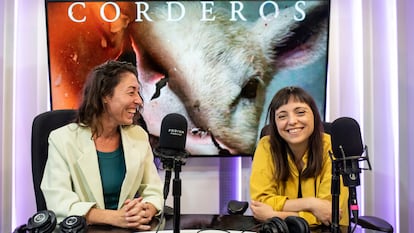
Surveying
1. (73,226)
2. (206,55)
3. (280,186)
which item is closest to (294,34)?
(206,55)

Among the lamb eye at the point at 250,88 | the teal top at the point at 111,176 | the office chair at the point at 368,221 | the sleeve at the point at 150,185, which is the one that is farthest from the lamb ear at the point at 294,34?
the teal top at the point at 111,176

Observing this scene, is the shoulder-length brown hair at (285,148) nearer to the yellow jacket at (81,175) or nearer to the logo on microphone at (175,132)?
the yellow jacket at (81,175)

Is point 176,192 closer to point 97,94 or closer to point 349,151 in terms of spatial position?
point 349,151

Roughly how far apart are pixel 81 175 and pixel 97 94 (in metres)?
0.39

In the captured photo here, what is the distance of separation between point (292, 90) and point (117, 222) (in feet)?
3.26

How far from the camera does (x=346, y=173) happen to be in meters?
1.08

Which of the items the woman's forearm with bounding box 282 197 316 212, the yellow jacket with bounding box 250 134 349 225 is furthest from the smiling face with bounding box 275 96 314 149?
the woman's forearm with bounding box 282 197 316 212

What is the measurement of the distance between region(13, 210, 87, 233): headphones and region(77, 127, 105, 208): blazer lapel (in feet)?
1.43

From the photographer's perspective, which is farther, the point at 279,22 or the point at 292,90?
the point at 279,22

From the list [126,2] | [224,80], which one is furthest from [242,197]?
[126,2]

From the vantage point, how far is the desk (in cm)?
151

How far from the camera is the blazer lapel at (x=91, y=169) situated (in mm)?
1792

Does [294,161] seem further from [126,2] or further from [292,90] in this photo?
[126,2]

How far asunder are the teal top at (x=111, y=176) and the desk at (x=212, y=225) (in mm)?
295
